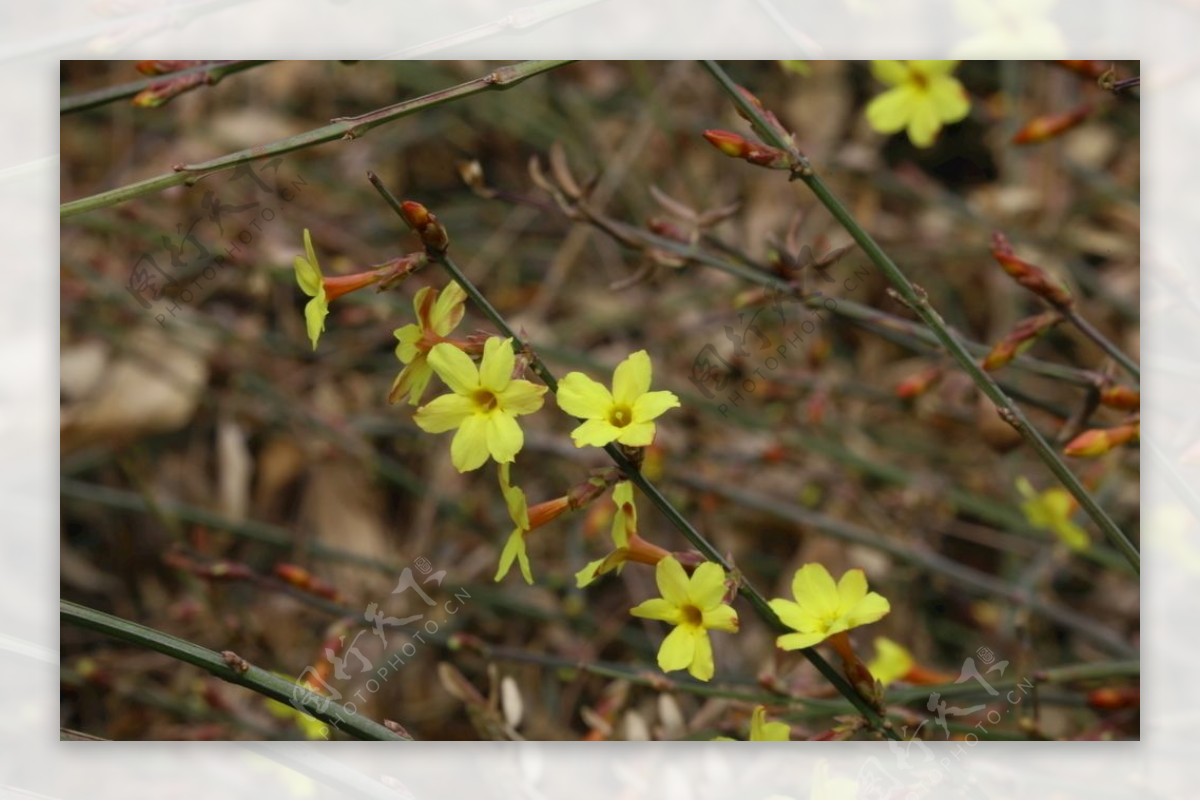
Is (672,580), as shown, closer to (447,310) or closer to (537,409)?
(537,409)

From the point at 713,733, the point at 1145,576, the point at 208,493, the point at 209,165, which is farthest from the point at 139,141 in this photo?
the point at 1145,576

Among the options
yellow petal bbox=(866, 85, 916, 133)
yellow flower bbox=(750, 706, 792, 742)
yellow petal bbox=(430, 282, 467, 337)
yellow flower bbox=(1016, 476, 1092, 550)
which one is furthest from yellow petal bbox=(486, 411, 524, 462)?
yellow flower bbox=(1016, 476, 1092, 550)

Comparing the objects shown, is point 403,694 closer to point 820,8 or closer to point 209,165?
point 209,165

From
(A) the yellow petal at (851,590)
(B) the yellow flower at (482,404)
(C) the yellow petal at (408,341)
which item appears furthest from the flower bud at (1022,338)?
(C) the yellow petal at (408,341)

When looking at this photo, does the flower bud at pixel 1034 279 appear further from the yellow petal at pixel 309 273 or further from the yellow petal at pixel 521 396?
the yellow petal at pixel 309 273

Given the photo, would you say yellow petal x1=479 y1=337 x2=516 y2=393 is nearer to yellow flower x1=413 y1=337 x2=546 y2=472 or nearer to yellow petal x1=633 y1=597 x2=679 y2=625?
yellow flower x1=413 y1=337 x2=546 y2=472
